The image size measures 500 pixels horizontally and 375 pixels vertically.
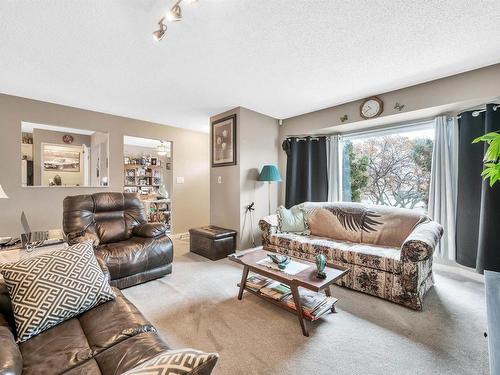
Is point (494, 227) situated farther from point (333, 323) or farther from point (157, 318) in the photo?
point (157, 318)

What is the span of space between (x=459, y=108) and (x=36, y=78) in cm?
502

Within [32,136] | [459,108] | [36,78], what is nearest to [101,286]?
[36,78]

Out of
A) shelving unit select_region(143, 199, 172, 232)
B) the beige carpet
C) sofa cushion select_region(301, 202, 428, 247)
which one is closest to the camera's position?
the beige carpet

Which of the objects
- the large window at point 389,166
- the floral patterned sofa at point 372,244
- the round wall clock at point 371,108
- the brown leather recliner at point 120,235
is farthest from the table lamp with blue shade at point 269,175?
the brown leather recliner at point 120,235

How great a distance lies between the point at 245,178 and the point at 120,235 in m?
1.95

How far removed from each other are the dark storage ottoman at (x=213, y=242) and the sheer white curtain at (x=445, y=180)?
2810 mm

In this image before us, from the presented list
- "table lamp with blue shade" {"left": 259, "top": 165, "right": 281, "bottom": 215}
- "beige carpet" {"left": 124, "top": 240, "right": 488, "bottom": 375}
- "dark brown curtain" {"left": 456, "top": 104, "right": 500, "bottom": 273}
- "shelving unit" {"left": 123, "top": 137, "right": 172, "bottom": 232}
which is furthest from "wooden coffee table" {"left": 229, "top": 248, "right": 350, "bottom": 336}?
"shelving unit" {"left": 123, "top": 137, "right": 172, "bottom": 232}

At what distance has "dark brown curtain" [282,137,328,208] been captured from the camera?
412cm

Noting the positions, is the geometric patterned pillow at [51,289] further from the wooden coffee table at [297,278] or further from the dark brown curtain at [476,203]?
the dark brown curtain at [476,203]

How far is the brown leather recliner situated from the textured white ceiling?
1480mm

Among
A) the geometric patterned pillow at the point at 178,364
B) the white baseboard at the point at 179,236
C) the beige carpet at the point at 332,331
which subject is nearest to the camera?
the geometric patterned pillow at the point at 178,364

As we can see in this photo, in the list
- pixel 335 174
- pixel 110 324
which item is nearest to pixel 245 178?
pixel 335 174

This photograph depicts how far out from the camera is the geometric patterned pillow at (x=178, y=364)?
54 cm

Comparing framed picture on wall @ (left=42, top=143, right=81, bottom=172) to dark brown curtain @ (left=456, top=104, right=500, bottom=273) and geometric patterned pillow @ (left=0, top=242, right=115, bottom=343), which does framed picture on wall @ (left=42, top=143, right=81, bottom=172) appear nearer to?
→ geometric patterned pillow @ (left=0, top=242, right=115, bottom=343)
